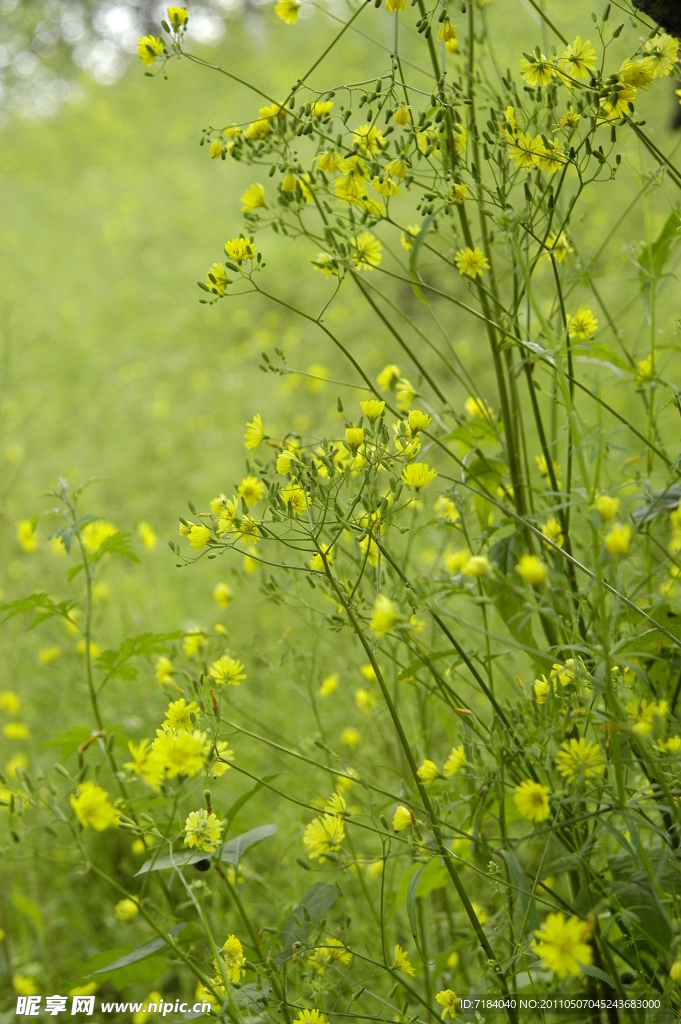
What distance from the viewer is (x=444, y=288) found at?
3664mm

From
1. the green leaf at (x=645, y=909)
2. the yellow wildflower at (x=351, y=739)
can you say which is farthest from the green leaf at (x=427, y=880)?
the yellow wildflower at (x=351, y=739)

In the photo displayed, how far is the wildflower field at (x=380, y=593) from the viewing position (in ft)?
2.53

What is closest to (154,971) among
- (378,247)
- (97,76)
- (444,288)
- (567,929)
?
(567,929)

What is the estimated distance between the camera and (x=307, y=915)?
0.81 meters

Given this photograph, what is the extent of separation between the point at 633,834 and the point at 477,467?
531 millimetres

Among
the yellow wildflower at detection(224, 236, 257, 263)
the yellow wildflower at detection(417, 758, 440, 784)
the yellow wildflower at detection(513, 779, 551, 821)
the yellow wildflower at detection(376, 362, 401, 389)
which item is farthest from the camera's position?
the yellow wildflower at detection(376, 362, 401, 389)

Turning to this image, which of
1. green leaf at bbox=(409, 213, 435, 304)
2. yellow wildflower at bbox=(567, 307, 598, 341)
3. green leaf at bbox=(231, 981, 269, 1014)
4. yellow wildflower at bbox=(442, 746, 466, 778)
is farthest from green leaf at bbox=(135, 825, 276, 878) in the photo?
yellow wildflower at bbox=(567, 307, 598, 341)

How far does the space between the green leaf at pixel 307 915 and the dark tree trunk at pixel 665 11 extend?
41.4 inches

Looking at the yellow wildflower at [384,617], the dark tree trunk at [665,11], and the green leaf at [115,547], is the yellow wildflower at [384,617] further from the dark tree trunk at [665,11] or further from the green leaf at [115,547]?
the dark tree trunk at [665,11]

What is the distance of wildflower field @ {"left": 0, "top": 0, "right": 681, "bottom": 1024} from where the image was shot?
2.53ft

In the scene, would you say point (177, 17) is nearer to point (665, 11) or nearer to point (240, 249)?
point (240, 249)

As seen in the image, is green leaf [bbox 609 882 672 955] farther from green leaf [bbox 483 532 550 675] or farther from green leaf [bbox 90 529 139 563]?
green leaf [bbox 90 529 139 563]

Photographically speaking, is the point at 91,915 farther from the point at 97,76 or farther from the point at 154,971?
the point at 97,76

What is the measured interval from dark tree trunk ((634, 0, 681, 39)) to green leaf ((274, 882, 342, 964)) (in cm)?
105
